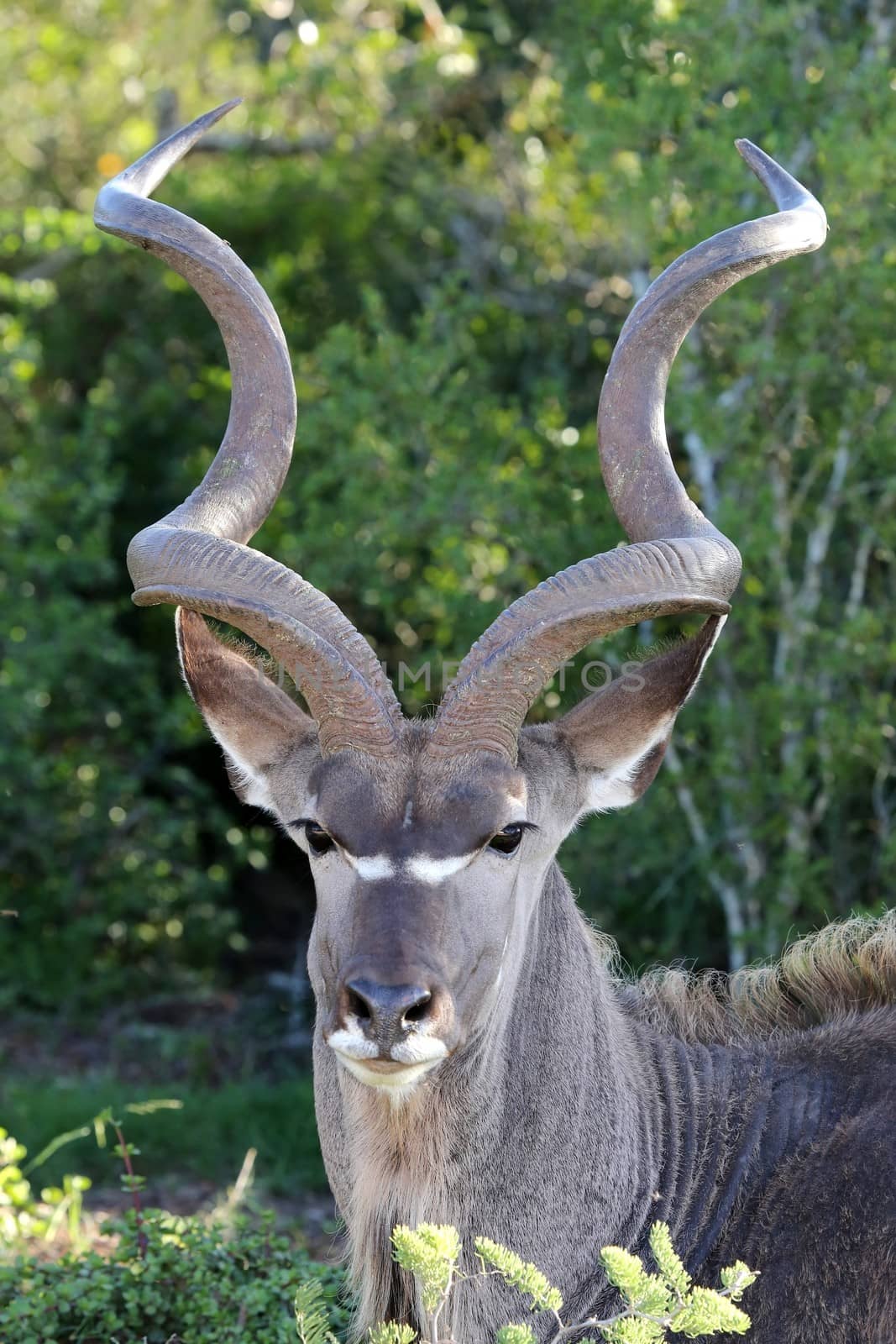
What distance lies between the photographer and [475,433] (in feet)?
24.8

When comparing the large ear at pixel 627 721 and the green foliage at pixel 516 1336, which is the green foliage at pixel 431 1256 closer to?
the green foliage at pixel 516 1336

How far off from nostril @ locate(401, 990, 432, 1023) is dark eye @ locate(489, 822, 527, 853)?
0.49m

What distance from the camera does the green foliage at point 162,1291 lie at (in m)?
4.64

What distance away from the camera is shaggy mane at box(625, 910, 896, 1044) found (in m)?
4.55

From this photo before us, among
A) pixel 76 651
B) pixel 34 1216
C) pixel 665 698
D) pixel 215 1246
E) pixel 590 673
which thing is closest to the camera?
pixel 665 698

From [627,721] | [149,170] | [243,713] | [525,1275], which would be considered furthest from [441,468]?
[525,1275]

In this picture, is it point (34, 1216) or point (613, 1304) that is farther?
point (34, 1216)

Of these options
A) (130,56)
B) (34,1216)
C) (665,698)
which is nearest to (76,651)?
(34,1216)

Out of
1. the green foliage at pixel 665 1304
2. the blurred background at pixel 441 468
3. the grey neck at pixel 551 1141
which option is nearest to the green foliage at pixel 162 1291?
the grey neck at pixel 551 1141

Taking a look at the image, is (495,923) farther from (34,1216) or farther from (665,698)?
(34,1216)

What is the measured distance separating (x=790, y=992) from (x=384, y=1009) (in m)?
1.67

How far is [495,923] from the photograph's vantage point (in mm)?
3861

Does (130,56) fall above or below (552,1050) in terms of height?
below

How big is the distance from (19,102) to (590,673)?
959cm
